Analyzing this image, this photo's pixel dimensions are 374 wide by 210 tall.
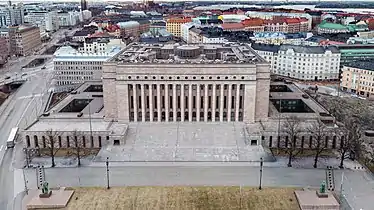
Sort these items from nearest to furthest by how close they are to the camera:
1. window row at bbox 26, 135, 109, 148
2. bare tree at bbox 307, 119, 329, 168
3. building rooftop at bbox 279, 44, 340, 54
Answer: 1. bare tree at bbox 307, 119, 329, 168
2. window row at bbox 26, 135, 109, 148
3. building rooftop at bbox 279, 44, 340, 54

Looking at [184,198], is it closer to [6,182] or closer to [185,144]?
[185,144]

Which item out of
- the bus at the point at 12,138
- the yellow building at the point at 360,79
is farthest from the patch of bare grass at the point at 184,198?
the yellow building at the point at 360,79

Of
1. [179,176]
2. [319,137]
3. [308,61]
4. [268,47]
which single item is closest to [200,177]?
[179,176]

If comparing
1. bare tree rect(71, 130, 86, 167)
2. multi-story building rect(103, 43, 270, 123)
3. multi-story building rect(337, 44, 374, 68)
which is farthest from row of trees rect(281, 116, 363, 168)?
multi-story building rect(337, 44, 374, 68)

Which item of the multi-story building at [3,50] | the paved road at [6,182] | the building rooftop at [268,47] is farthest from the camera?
the multi-story building at [3,50]

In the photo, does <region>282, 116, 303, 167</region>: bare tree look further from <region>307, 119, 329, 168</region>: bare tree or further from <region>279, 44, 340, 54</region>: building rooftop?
<region>279, 44, 340, 54</region>: building rooftop

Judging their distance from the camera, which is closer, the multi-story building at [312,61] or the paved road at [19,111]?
the paved road at [19,111]

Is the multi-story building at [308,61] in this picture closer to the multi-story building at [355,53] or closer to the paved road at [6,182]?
the multi-story building at [355,53]
